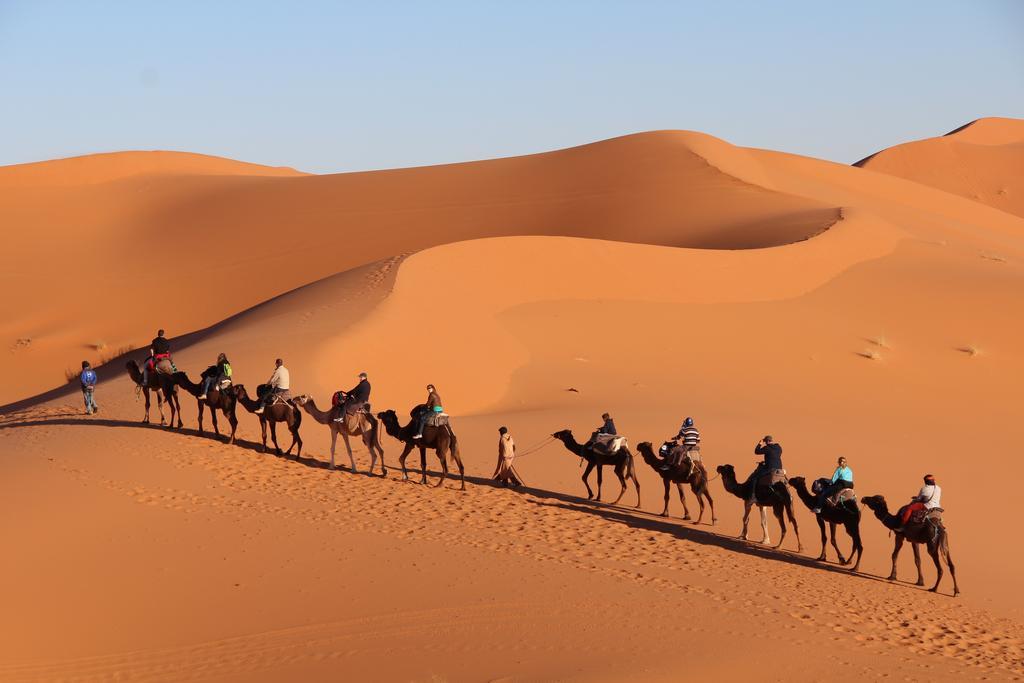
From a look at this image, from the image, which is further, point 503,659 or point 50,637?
point 50,637

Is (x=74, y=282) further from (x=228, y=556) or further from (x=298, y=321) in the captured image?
(x=228, y=556)

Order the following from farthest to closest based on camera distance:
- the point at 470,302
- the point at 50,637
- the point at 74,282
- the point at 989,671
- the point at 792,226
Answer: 1. the point at 74,282
2. the point at 792,226
3. the point at 470,302
4. the point at 50,637
5. the point at 989,671

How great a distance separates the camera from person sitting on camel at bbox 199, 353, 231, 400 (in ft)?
69.8

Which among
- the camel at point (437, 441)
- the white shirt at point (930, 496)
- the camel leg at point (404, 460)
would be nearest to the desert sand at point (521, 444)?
the camel leg at point (404, 460)

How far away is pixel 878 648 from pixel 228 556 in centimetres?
866

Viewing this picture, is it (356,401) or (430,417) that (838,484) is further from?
(356,401)

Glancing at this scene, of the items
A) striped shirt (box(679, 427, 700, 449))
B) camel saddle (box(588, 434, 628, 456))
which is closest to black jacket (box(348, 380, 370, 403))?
camel saddle (box(588, 434, 628, 456))

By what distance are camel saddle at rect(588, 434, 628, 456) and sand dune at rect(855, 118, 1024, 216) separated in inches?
4083

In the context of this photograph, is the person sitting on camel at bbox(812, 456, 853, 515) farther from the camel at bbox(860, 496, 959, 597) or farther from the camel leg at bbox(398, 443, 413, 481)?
the camel leg at bbox(398, 443, 413, 481)

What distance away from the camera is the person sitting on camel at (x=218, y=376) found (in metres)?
21.3

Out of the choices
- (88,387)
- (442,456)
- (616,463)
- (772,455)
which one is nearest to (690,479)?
(616,463)

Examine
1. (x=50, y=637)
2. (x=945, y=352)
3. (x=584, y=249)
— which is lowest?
(x=50, y=637)

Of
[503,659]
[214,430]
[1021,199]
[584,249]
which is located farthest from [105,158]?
[1021,199]

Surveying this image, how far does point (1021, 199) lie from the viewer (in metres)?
112
